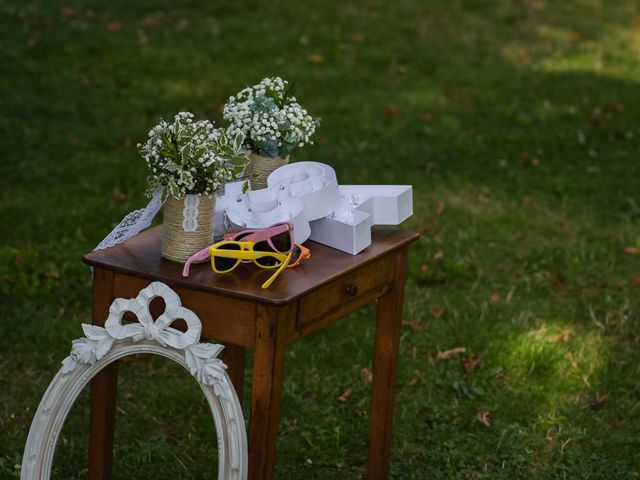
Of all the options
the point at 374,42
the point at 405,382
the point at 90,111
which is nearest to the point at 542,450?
the point at 405,382

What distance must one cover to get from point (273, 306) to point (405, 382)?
1.80 meters

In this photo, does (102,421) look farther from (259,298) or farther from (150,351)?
(259,298)

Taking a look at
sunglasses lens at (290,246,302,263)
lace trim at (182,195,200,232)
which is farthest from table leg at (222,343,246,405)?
lace trim at (182,195,200,232)

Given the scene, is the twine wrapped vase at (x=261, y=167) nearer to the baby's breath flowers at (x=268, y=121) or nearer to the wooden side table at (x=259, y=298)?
the baby's breath flowers at (x=268, y=121)

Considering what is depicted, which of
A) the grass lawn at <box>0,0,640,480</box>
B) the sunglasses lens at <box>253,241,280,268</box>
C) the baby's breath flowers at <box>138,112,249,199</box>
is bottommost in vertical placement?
the grass lawn at <box>0,0,640,480</box>

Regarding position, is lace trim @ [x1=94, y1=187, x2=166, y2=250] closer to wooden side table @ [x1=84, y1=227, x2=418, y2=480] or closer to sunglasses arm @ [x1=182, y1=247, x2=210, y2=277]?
wooden side table @ [x1=84, y1=227, x2=418, y2=480]

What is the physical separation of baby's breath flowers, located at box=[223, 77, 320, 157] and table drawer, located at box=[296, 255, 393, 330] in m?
0.43

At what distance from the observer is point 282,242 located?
3.00m

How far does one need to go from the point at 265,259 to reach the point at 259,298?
Result: 27 centimetres

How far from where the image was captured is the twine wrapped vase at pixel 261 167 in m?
3.18

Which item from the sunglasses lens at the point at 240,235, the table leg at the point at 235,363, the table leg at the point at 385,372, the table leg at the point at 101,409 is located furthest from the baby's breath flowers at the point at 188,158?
the table leg at the point at 235,363

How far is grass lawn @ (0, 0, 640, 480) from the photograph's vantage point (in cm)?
396

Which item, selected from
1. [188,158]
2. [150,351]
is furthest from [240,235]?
[150,351]

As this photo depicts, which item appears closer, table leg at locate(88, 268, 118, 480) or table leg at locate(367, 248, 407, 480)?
table leg at locate(88, 268, 118, 480)
